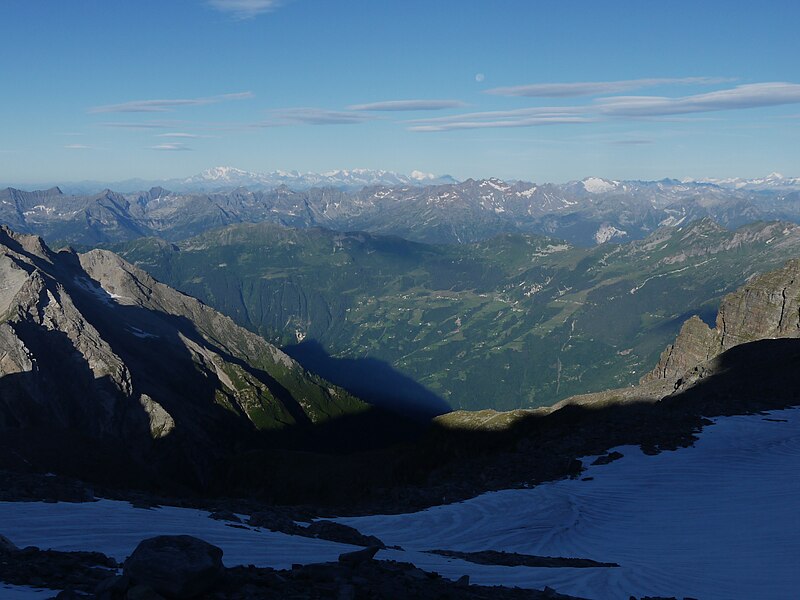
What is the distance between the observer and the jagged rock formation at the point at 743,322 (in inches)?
6260

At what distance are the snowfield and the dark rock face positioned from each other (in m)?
2.99

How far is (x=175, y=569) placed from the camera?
13.6 metres

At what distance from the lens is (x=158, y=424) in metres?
177

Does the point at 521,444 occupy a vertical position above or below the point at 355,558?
below

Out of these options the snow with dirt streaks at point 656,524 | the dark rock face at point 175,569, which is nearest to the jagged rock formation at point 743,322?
the snow with dirt streaks at point 656,524

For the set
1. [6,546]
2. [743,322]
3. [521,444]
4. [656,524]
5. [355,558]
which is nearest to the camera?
[6,546]

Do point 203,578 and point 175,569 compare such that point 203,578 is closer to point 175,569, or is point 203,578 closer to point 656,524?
point 175,569

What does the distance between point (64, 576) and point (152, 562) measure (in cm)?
361

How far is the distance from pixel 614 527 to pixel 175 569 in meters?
23.5

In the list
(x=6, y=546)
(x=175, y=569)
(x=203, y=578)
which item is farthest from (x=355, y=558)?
(x=6, y=546)

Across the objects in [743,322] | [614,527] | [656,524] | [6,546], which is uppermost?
[6,546]

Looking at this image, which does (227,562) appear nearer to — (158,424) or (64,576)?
(64,576)

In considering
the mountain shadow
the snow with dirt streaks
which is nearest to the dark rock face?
the snow with dirt streaks

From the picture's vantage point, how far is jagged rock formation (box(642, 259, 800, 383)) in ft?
522
